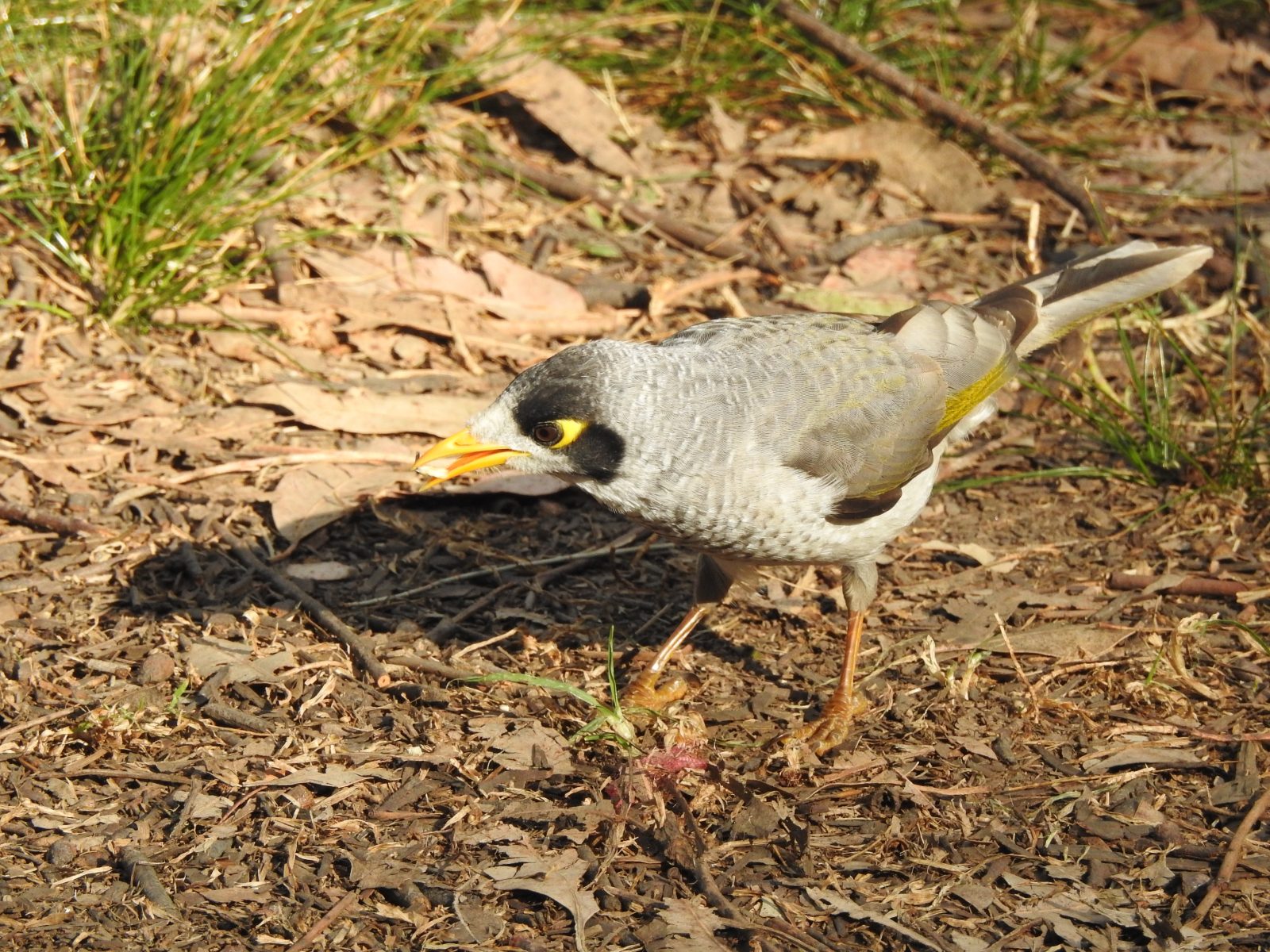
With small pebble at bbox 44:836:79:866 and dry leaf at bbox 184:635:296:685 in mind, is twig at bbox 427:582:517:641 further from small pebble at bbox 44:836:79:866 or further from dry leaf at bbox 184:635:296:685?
small pebble at bbox 44:836:79:866

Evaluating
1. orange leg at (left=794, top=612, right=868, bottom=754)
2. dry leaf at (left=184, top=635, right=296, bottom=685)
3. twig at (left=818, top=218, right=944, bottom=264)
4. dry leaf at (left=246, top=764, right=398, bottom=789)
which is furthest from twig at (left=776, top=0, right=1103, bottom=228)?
dry leaf at (left=246, top=764, right=398, bottom=789)

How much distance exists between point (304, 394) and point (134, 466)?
2.96 ft

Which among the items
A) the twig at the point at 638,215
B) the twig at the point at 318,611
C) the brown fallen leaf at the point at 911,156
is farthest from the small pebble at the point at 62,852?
the brown fallen leaf at the point at 911,156

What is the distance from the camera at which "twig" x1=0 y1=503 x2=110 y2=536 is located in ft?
19.6

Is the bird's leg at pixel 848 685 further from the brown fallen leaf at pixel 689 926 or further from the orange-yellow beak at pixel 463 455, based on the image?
the orange-yellow beak at pixel 463 455

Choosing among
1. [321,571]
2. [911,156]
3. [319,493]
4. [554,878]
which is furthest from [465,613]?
[911,156]

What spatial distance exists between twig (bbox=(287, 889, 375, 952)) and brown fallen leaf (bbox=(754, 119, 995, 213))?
600 centimetres

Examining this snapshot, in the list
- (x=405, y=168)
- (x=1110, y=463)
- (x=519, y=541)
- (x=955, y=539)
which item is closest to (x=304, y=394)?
(x=519, y=541)

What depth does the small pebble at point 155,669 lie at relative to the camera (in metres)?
5.31

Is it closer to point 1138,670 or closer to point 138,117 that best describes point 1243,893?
point 1138,670

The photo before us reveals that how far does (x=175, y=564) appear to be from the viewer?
598cm

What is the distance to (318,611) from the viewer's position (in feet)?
18.9

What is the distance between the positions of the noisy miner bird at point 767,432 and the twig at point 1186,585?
96 cm

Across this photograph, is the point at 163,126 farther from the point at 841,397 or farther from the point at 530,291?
the point at 841,397
